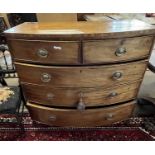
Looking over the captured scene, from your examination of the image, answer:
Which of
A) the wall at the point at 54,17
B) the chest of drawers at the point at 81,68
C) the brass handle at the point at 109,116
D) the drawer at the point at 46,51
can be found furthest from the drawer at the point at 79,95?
the wall at the point at 54,17

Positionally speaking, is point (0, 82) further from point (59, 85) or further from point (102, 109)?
point (102, 109)

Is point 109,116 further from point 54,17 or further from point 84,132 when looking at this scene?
point 54,17

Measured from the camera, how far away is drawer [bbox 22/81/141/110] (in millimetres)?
1351

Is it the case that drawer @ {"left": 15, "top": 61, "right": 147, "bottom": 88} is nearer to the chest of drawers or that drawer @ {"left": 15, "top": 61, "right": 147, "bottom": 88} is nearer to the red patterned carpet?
the chest of drawers

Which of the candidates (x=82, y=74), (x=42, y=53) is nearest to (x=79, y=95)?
(x=82, y=74)

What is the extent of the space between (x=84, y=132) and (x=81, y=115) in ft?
0.89

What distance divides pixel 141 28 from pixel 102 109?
0.65 metres

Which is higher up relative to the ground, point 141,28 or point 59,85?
point 141,28

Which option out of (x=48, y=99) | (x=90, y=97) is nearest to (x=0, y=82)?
(x=48, y=99)

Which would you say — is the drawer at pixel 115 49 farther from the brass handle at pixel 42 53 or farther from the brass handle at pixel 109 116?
the brass handle at pixel 109 116

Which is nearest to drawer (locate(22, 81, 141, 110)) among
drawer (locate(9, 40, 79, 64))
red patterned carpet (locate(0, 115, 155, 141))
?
drawer (locate(9, 40, 79, 64))

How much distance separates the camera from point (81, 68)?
1.22 metres

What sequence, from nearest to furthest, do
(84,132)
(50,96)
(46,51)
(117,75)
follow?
(46,51) → (117,75) → (50,96) → (84,132)

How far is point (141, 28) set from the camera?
117 centimetres
